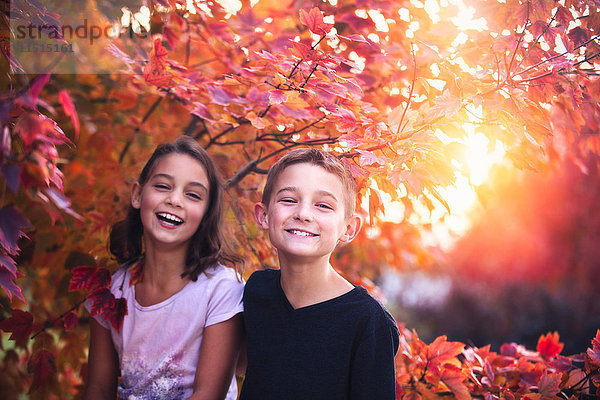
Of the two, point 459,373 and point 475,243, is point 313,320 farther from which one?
point 475,243

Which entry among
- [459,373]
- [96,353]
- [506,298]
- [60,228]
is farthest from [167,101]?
[506,298]

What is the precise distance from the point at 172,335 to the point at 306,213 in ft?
2.62

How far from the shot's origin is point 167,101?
3002 millimetres

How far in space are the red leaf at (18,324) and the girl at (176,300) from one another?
261mm

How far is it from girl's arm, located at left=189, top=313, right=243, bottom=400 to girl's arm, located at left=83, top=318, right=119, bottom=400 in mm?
504

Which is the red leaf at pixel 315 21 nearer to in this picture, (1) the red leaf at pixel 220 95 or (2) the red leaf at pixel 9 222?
(1) the red leaf at pixel 220 95

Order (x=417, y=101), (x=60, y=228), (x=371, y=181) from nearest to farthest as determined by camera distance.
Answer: (x=371, y=181)
(x=417, y=101)
(x=60, y=228)

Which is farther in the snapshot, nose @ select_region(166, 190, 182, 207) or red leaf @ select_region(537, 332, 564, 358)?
red leaf @ select_region(537, 332, 564, 358)

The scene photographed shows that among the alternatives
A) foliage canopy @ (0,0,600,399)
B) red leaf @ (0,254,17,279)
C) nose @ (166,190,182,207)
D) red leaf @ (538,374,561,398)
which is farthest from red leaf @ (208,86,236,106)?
red leaf @ (538,374,561,398)

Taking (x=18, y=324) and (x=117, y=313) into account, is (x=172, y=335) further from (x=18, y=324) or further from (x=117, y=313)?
(x=18, y=324)

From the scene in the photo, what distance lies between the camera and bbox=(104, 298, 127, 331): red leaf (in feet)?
6.26

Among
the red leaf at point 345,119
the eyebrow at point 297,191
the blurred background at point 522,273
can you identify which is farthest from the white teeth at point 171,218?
the blurred background at point 522,273

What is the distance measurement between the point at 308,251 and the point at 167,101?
1850 millimetres

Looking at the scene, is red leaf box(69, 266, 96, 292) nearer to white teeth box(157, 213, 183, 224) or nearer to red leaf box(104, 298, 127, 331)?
red leaf box(104, 298, 127, 331)
